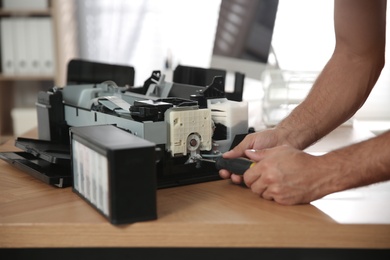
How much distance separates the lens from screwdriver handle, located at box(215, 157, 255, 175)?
106 centimetres

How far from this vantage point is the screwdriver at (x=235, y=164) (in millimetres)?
1064

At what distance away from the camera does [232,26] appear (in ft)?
6.73

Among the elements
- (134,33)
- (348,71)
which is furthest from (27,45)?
(348,71)

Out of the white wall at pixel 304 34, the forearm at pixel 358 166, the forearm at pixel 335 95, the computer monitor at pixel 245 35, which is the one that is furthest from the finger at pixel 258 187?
the white wall at pixel 304 34

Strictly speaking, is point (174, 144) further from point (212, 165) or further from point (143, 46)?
point (143, 46)

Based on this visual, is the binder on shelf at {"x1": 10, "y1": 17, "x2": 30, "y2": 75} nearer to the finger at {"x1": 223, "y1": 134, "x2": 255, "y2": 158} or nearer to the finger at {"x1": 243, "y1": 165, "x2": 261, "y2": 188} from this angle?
the finger at {"x1": 223, "y1": 134, "x2": 255, "y2": 158}

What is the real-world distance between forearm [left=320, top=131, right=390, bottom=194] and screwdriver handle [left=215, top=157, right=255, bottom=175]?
0.15 meters

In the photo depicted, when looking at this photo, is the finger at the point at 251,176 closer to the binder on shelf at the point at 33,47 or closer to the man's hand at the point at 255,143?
the man's hand at the point at 255,143

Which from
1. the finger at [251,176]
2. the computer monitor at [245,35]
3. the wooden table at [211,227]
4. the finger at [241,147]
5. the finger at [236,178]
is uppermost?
the computer monitor at [245,35]

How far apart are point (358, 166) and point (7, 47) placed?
9.07 feet

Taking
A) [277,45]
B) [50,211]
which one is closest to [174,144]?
[50,211]

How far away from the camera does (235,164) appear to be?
1082 mm

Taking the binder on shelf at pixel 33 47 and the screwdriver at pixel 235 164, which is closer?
the screwdriver at pixel 235 164

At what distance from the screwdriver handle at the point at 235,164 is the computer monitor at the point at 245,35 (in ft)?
2.80
